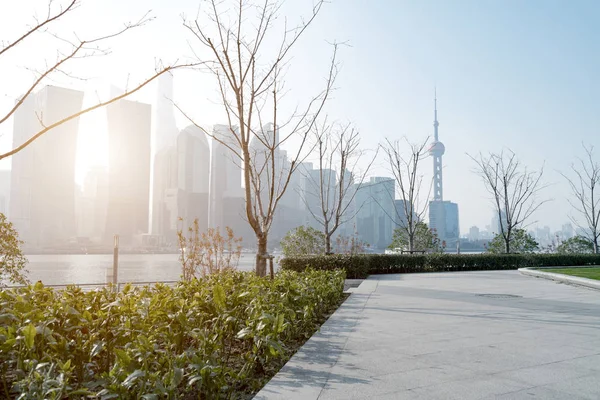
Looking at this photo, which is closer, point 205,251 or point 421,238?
point 205,251

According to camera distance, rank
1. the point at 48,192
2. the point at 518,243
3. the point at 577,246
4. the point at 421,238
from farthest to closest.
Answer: the point at 48,192
the point at 577,246
the point at 421,238
the point at 518,243

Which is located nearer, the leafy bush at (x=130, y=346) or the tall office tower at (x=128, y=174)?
the leafy bush at (x=130, y=346)

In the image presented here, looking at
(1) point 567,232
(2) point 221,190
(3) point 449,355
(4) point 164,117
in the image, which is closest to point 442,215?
(1) point 567,232

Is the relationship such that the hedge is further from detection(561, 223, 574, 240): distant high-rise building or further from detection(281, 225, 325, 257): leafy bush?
detection(561, 223, 574, 240): distant high-rise building

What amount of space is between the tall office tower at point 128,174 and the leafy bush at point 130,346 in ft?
189

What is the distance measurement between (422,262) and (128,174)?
6003cm

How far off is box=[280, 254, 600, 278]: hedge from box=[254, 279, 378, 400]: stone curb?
6287 mm

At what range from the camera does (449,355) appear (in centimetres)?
304

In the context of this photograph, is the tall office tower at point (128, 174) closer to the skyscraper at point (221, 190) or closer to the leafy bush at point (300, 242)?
the skyscraper at point (221, 190)

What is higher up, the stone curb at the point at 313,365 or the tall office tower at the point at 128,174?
the tall office tower at the point at 128,174

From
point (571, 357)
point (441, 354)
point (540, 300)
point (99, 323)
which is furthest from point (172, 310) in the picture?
point (540, 300)

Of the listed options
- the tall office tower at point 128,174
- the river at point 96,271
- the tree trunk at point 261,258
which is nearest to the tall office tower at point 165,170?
the river at point 96,271

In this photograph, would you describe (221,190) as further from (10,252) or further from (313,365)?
(313,365)

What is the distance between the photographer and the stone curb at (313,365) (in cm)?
216
